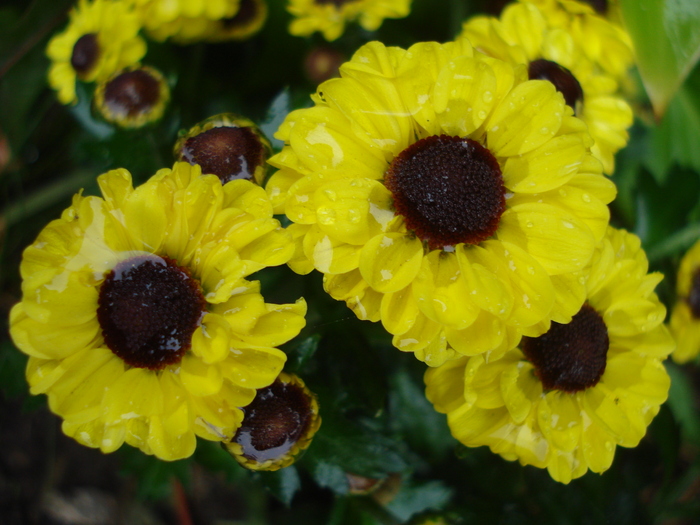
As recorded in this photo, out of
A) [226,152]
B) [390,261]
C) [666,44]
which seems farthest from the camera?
[666,44]

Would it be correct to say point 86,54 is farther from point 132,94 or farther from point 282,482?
point 282,482

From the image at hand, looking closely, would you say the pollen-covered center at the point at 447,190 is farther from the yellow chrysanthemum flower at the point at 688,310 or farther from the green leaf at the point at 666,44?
the yellow chrysanthemum flower at the point at 688,310

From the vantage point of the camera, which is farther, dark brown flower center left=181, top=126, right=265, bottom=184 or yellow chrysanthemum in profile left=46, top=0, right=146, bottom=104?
yellow chrysanthemum in profile left=46, top=0, right=146, bottom=104

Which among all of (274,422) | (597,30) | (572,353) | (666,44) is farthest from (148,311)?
(597,30)

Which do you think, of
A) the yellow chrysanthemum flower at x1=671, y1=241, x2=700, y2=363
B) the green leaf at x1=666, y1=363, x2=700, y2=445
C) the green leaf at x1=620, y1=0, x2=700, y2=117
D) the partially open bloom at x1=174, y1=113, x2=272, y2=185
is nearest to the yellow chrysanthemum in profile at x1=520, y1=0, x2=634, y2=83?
the green leaf at x1=620, y1=0, x2=700, y2=117

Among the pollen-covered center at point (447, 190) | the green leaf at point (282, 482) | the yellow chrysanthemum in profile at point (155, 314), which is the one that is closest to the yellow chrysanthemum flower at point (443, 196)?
the pollen-covered center at point (447, 190)

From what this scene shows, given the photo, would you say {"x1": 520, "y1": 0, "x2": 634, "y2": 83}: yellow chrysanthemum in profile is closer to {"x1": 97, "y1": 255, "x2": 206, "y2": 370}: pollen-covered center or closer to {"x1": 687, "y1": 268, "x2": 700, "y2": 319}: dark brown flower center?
{"x1": 687, "y1": 268, "x2": 700, "y2": 319}: dark brown flower center
